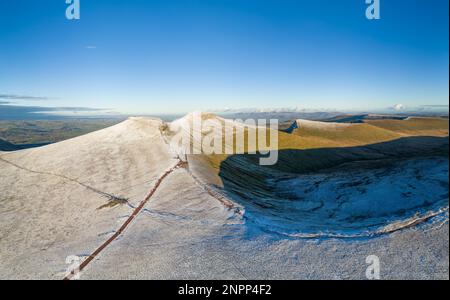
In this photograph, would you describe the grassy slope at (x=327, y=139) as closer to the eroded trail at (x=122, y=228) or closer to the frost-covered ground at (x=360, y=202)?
the frost-covered ground at (x=360, y=202)

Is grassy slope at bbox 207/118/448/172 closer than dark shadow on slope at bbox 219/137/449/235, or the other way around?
dark shadow on slope at bbox 219/137/449/235

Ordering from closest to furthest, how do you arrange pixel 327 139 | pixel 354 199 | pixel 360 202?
pixel 360 202 → pixel 354 199 → pixel 327 139

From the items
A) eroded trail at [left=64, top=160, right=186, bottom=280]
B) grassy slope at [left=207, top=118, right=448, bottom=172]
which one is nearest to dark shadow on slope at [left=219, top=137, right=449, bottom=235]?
eroded trail at [left=64, top=160, right=186, bottom=280]

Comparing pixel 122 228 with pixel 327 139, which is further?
pixel 327 139

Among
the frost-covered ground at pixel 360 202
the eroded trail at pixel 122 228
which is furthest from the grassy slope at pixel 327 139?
the eroded trail at pixel 122 228

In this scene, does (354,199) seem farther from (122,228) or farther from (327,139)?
(327,139)

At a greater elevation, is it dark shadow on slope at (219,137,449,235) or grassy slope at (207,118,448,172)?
grassy slope at (207,118,448,172)

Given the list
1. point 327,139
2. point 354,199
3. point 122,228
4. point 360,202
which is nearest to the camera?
point 122,228

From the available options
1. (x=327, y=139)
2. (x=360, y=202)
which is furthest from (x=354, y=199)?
(x=327, y=139)

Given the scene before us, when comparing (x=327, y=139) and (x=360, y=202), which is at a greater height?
(x=327, y=139)

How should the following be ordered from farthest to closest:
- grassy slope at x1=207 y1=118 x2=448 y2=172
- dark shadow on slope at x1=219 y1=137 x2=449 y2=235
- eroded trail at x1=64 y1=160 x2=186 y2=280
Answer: grassy slope at x1=207 y1=118 x2=448 y2=172, dark shadow on slope at x1=219 y1=137 x2=449 y2=235, eroded trail at x1=64 y1=160 x2=186 y2=280

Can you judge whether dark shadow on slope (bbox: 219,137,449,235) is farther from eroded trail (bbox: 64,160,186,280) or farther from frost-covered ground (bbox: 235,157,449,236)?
eroded trail (bbox: 64,160,186,280)
